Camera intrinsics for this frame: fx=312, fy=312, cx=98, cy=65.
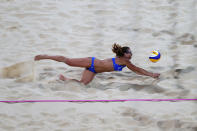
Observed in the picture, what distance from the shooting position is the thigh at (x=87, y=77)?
411 cm

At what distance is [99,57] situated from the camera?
15.4ft

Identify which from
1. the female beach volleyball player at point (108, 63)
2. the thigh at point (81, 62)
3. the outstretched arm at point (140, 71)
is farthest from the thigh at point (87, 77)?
the outstretched arm at point (140, 71)

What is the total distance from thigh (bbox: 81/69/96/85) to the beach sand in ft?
0.24

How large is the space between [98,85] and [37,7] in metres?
2.64

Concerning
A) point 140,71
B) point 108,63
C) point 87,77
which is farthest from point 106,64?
point 140,71

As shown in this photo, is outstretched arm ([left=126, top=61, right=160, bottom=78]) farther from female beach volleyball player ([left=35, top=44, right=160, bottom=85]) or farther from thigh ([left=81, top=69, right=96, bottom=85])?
thigh ([left=81, top=69, right=96, bottom=85])

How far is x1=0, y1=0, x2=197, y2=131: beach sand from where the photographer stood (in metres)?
3.44

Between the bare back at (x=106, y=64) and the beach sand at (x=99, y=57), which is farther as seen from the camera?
the bare back at (x=106, y=64)

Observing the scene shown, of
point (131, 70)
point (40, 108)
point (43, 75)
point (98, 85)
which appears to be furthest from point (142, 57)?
point (40, 108)

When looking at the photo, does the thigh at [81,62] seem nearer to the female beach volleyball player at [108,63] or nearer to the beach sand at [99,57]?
the female beach volleyball player at [108,63]

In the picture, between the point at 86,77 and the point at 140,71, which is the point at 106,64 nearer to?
the point at 86,77

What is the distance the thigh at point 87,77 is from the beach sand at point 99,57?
75 millimetres

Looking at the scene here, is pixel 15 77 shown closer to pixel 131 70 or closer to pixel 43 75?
pixel 43 75

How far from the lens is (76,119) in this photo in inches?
136
